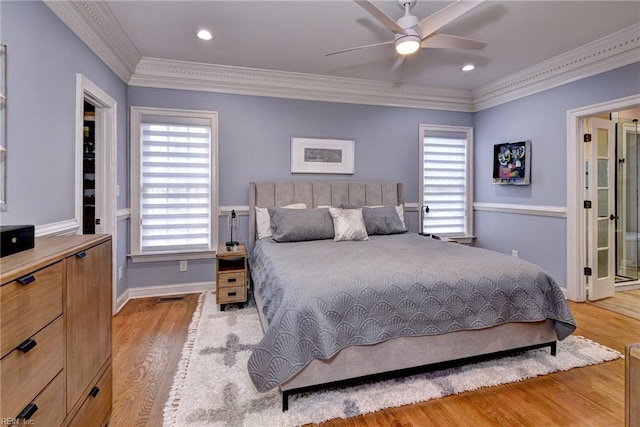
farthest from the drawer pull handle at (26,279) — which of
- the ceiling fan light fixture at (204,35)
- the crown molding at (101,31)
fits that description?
the ceiling fan light fixture at (204,35)

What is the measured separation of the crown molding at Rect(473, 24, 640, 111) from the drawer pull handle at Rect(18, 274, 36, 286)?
187 inches

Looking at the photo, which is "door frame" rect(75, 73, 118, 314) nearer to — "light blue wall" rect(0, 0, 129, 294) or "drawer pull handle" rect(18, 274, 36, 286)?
"light blue wall" rect(0, 0, 129, 294)

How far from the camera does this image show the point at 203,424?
1.71 metres

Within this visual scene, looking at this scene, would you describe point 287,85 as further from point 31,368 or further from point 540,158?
point 31,368

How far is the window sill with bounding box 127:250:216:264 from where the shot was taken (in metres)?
3.72

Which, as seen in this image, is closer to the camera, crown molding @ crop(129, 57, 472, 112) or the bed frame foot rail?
the bed frame foot rail

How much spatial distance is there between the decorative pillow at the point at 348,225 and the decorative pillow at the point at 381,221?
20 cm

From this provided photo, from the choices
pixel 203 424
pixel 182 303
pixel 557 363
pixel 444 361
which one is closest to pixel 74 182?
pixel 182 303

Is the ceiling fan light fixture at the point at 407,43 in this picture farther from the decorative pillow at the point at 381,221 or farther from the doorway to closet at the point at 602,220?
the doorway to closet at the point at 602,220

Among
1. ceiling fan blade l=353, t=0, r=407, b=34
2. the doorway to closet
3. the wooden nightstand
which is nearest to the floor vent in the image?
the wooden nightstand

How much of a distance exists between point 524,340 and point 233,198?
132 inches

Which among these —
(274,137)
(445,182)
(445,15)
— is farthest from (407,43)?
(445,182)

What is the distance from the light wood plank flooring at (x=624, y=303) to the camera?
334cm

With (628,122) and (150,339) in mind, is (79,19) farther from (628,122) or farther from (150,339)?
(628,122)
